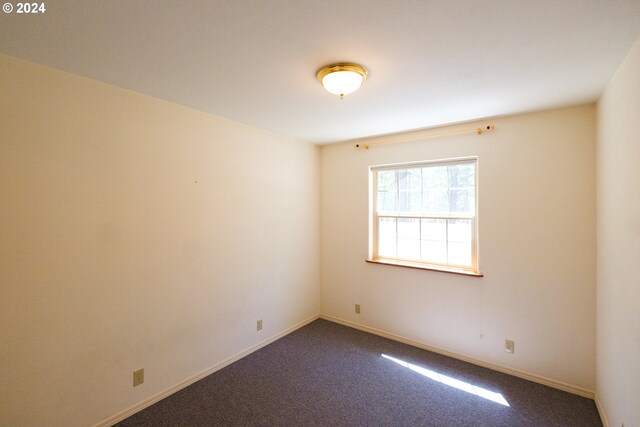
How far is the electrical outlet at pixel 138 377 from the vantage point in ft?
7.31

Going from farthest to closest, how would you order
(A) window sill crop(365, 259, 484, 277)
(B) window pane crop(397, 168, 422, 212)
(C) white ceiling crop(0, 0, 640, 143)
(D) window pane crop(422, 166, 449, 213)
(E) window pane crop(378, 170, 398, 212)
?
(E) window pane crop(378, 170, 398, 212) → (B) window pane crop(397, 168, 422, 212) → (D) window pane crop(422, 166, 449, 213) → (A) window sill crop(365, 259, 484, 277) → (C) white ceiling crop(0, 0, 640, 143)

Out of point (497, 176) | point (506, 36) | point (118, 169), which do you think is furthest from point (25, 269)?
point (497, 176)

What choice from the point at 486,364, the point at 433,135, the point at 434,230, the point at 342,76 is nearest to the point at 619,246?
the point at 434,230

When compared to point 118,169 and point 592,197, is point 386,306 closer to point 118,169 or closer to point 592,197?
point 592,197

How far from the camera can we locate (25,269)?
5.74ft

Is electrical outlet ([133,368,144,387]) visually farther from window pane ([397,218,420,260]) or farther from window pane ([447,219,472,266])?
window pane ([447,219,472,266])

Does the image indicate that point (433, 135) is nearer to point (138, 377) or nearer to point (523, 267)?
point (523, 267)

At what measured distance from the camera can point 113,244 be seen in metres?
2.12

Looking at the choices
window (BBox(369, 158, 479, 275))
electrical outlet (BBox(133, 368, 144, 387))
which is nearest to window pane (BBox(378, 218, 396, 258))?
window (BBox(369, 158, 479, 275))

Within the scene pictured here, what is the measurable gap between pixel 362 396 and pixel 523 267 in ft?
6.37

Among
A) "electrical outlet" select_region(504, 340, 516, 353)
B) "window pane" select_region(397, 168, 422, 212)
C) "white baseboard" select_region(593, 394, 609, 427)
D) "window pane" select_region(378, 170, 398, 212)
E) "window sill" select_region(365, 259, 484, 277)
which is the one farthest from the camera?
"window pane" select_region(378, 170, 398, 212)

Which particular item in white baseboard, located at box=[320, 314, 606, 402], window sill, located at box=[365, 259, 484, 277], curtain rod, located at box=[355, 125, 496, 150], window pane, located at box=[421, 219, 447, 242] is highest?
curtain rod, located at box=[355, 125, 496, 150]

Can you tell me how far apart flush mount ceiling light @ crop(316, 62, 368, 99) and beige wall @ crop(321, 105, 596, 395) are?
1.75 m

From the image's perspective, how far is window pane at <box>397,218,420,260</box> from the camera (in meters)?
3.48
